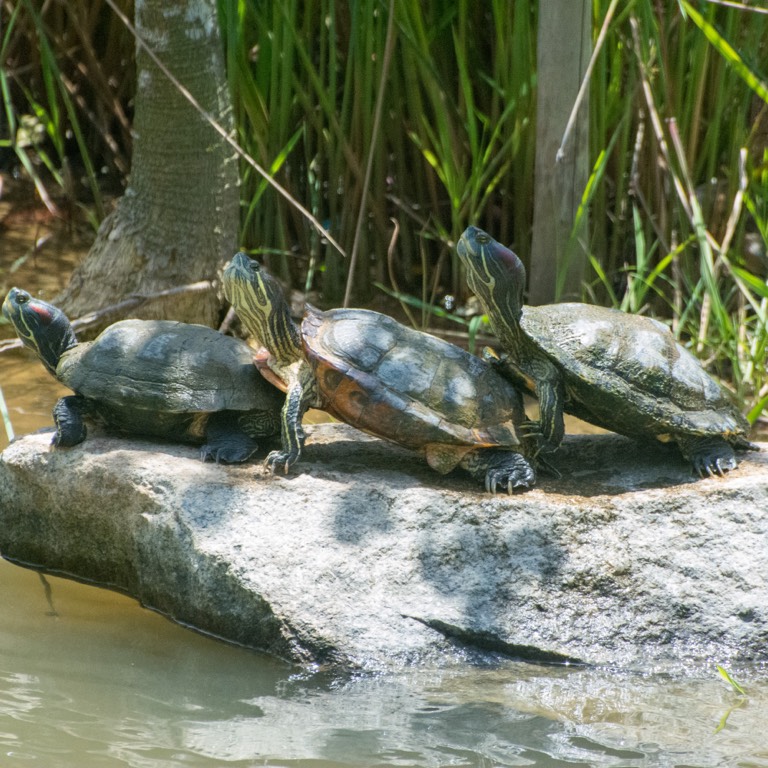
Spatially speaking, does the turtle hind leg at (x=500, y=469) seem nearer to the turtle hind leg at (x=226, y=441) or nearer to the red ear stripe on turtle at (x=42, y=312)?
the turtle hind leg at (x=226, y=441)

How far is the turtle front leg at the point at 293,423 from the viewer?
3.23 m

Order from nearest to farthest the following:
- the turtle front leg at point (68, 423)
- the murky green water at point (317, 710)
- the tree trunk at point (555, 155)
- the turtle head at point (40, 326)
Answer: the murky green water at point (317, 710) → the turtle front leg at point (68, 423) → the turtle head at point (40, 326) → the tree trunk at point (555, 155)

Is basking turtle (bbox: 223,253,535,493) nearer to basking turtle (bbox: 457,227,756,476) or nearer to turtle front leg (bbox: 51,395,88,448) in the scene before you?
basking turtle (bbox: 457,227,756,476)

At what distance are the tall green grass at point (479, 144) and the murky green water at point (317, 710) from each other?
6.81ft

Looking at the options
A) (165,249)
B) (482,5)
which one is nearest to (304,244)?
(165,249)

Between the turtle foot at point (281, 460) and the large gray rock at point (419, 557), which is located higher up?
the turtle foot at point (281, 460)

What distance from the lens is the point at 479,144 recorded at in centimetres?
535

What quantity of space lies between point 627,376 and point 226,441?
133 cm

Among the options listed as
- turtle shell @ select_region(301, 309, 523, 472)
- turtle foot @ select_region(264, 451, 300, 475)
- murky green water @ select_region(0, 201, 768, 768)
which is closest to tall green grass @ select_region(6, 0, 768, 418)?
turtle shell @ select_region(301, 309, 523, 472)

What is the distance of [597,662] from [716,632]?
1.19 feet

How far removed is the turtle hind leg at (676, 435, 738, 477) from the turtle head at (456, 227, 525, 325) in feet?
2.30

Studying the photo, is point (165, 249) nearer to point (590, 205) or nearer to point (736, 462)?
point (590, 205)

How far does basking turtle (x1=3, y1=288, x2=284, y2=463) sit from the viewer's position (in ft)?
11.1

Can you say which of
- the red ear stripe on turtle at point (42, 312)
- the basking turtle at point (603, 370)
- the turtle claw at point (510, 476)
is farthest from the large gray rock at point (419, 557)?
the red ear stripe on turtle at point (42, 312)
